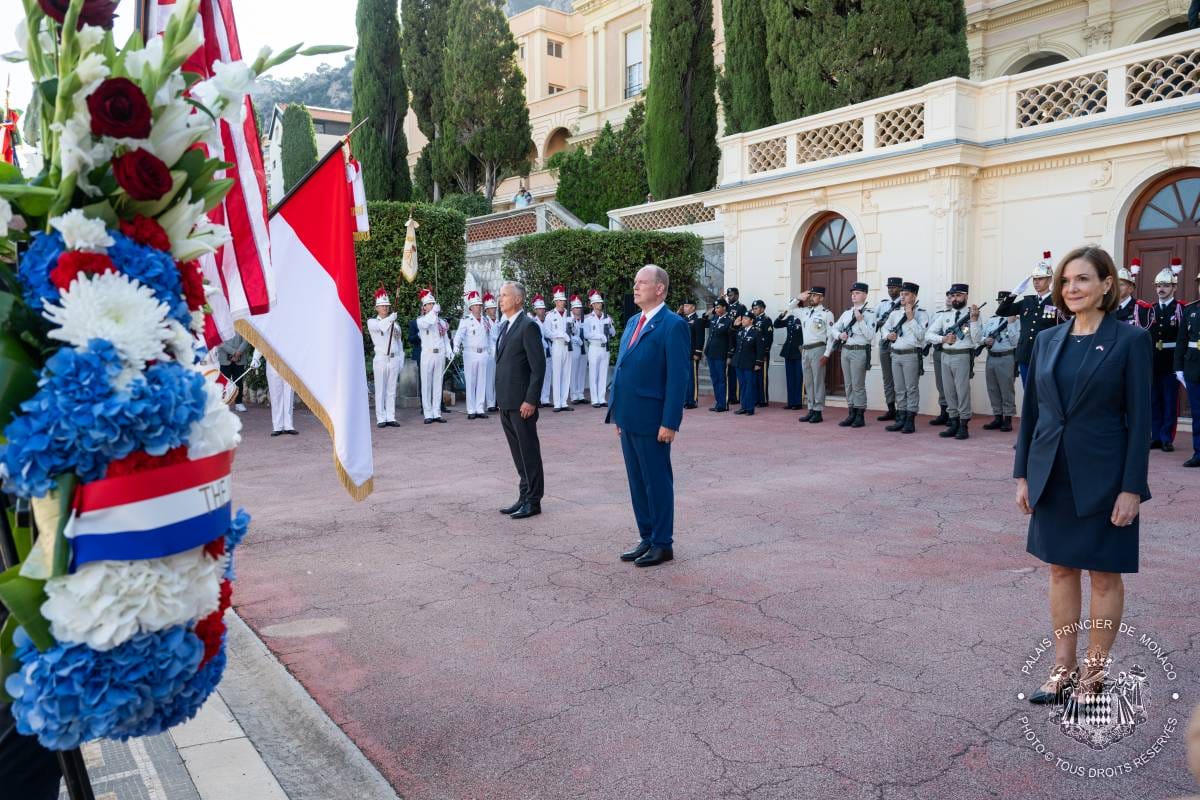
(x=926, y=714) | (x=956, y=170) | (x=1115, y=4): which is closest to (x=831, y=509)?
(x=926, y=714)

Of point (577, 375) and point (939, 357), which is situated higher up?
point (939, 357)

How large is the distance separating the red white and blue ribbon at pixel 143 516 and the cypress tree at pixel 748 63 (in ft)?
63.0

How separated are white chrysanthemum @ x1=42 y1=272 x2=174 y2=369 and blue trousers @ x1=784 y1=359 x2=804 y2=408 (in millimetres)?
14779

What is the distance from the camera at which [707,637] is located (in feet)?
14.9

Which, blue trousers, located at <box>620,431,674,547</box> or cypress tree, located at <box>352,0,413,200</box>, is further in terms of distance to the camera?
cypress tree, located at <box>352,0,413,200</box>

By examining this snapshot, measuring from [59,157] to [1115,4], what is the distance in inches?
878

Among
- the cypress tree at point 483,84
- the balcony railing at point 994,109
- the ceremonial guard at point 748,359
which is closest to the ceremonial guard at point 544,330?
the ceremonial guard at point 748,359

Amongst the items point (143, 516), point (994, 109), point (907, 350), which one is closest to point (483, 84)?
point (994, 109)

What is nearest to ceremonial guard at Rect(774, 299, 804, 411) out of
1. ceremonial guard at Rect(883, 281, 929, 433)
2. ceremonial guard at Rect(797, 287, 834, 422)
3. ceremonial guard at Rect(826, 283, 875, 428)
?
ceremonial guard at Rect(797, 287, 834, 422)

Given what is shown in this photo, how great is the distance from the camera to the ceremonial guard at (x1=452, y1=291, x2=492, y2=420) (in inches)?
613

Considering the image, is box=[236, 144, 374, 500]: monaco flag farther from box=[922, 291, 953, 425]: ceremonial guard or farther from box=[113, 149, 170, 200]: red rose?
box=[922, 291, 953, 425]: ceremonial guard

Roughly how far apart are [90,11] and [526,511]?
5697mm

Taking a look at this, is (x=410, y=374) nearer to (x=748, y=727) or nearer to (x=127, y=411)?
(x=748, y=727)

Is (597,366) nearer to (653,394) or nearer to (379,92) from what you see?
(653,394)
